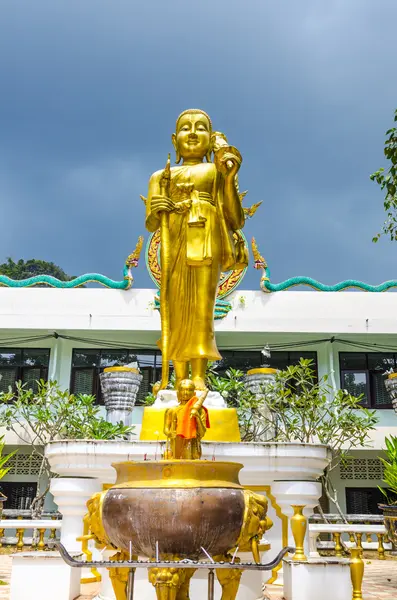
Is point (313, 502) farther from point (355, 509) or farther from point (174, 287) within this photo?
point (355, 509)

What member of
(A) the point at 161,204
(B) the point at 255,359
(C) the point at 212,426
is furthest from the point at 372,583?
(B) the point at 255,359

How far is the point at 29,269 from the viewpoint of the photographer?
29.2m

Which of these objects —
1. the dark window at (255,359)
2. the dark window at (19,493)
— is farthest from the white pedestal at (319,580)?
the dark window at (19,493)

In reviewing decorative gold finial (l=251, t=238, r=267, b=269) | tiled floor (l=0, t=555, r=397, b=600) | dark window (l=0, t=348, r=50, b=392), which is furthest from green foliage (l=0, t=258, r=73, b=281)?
tiled floor (l=0, t=555, r=397, b=600)

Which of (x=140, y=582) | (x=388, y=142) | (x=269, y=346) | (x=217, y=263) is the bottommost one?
(x=140, y=582)

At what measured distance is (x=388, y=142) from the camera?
531 centimetres

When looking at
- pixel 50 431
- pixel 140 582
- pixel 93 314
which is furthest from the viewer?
pixel 93 314

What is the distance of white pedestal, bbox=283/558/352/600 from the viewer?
4465 millimetres

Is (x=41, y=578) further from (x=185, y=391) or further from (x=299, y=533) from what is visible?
(x=299, y=533)

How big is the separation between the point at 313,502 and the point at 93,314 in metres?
9.75

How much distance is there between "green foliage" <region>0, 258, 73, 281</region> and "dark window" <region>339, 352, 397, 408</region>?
1590 cm

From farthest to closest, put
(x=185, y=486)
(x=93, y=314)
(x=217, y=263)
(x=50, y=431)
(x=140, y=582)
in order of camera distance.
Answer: (x=93, y=314)
(x=50, y=431)
(x=217, y=263)
(x=140, y=582)
(x=185, y=486)

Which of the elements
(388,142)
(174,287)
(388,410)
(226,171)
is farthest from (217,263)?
(388,410)

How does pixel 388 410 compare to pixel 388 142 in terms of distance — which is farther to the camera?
pixel 388 410
